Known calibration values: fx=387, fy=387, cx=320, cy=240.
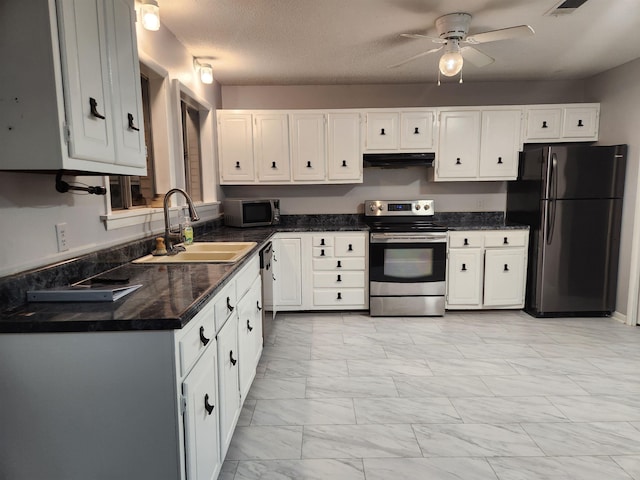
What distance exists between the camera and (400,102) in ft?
14.1

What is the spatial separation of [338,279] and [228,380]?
2.25 metres

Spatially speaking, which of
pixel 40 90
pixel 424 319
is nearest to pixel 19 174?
pixel 40 90

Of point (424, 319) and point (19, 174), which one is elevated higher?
point (19, 174)

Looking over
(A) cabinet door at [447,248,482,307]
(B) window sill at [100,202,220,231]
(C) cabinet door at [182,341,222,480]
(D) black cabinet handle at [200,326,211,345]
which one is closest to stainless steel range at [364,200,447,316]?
(A) cabinet door at [447,248,482,307]

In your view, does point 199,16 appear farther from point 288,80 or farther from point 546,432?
point 546,432

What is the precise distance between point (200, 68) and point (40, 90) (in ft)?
7.93

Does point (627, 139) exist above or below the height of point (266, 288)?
above

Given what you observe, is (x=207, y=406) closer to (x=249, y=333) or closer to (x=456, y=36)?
(x=249, y=333)

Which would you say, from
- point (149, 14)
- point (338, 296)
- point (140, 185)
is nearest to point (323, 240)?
point (338, 296)

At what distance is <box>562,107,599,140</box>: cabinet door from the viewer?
12.8ft

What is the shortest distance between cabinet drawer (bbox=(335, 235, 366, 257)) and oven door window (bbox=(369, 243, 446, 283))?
0.33 feet

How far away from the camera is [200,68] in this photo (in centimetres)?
333

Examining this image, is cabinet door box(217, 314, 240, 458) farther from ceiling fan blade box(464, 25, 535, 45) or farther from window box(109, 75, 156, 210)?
ceiling fan blade box(464, 25, 535, 45)

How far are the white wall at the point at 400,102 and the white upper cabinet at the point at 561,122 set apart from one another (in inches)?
16.1
